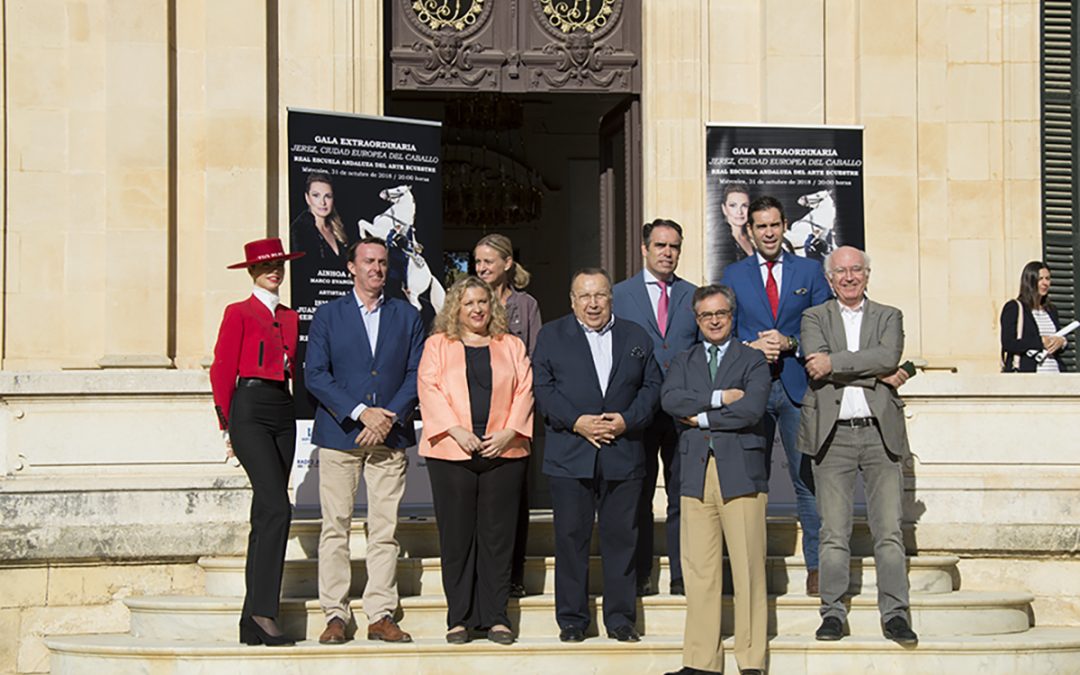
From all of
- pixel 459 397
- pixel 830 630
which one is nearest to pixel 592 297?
pixel 459 397

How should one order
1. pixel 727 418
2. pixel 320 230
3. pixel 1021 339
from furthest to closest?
pixel 1021 339 → pixel 320 230 → pixel 727 418

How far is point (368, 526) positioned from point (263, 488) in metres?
0.63

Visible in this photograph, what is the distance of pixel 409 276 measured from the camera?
11.2m

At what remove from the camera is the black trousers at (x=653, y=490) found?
954cm

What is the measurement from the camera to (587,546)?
30.2ft

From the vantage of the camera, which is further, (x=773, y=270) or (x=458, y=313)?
(x=773, y=270)

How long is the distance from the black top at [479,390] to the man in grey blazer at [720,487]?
36.3 inches

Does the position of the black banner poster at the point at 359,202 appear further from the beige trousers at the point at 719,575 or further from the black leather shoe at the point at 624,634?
the beige trousers at the point at 719,575

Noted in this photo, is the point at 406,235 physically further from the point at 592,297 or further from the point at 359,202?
the point at 592,297

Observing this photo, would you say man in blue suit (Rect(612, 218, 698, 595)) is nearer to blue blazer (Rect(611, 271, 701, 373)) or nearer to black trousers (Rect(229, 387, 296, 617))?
Result: blue blazer (Rect(611, 271, 701, 373))

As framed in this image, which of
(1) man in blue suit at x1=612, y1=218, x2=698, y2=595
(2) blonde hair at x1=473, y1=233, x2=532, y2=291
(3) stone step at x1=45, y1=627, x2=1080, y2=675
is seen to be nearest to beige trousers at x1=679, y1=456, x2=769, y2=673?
(3) stone step at x1=45, y1=627, x2=1080, y2=675

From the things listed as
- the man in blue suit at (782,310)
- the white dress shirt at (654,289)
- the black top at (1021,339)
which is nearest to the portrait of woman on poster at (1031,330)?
the black top at (1021,339)

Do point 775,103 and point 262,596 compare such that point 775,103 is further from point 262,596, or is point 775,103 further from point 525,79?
point 262,596

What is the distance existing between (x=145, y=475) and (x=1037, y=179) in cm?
697
